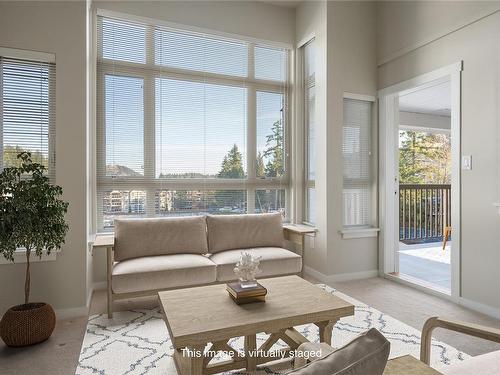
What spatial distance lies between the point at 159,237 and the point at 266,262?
108 centimetres

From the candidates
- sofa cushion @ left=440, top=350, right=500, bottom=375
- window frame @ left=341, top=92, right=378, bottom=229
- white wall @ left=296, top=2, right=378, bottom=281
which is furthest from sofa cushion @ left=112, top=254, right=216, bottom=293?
sofa cushion @ left=440, top=350, right=500, bottom=375

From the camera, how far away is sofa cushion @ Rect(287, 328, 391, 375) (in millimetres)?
635

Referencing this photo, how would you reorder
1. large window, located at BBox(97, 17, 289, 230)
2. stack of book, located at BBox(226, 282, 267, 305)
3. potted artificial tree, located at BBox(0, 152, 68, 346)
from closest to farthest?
stack of book, located at BBox(226, 282, 267, 305), potted artificial tree, located at BBox(0, 152, 68, 346), large window, located at BBox(97, 17, 289, 230)

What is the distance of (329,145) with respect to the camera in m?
3.77

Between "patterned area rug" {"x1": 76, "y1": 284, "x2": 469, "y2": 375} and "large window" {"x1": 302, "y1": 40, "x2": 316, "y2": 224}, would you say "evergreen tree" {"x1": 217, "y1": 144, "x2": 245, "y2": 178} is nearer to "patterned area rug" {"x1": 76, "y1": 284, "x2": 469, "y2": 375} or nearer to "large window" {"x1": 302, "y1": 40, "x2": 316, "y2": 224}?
"large window" {"x1": 302, "y1": 40, "x2": 316, "y2": 224}

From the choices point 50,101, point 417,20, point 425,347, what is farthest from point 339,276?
point 50,101

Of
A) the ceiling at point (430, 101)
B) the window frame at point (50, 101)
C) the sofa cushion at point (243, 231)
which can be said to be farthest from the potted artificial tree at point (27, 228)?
the ceiling at point (430, 101)

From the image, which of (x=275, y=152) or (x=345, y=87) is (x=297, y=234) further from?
(x=345, y=87)

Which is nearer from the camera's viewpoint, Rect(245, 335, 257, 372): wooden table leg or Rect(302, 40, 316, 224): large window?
Rect(245, 335, 257, 372): wooden table leg

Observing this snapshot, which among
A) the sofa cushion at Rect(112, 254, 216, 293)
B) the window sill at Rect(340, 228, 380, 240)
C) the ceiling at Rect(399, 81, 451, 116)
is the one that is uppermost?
the ceiling at Rect(399, 81, 451, 116)

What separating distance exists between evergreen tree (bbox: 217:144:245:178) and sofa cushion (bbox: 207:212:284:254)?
692mm

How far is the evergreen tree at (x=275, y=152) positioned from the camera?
171 inches

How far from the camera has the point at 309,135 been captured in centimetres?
425

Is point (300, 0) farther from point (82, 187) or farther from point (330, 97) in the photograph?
point (82, 187)
